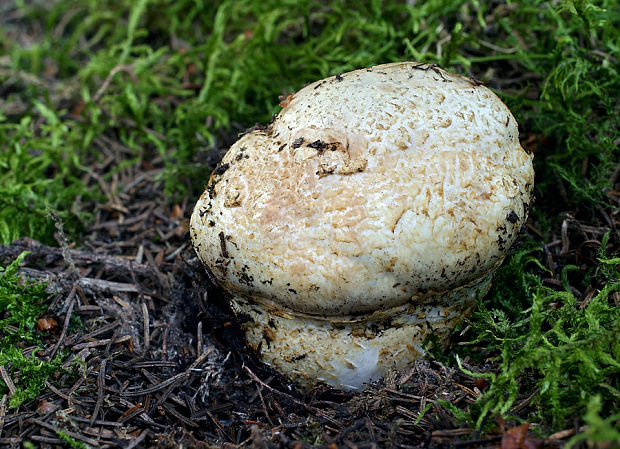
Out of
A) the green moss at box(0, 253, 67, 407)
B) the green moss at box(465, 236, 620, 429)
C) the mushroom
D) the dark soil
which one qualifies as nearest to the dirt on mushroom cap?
the mushroom

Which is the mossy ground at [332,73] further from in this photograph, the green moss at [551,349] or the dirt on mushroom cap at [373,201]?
the dirt on mushroom cap at [373,201]

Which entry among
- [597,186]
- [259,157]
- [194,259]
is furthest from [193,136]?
[597,186]

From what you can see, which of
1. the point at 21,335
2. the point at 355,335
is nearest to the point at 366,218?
the point at 355,335

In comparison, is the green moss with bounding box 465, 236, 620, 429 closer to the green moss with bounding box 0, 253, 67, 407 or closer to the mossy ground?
the mossy ground

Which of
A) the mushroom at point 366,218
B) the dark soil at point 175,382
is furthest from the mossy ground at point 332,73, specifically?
the mushroom at point 366,218

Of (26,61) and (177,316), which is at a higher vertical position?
(26,61)

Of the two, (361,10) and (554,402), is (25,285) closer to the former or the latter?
(554,402)
